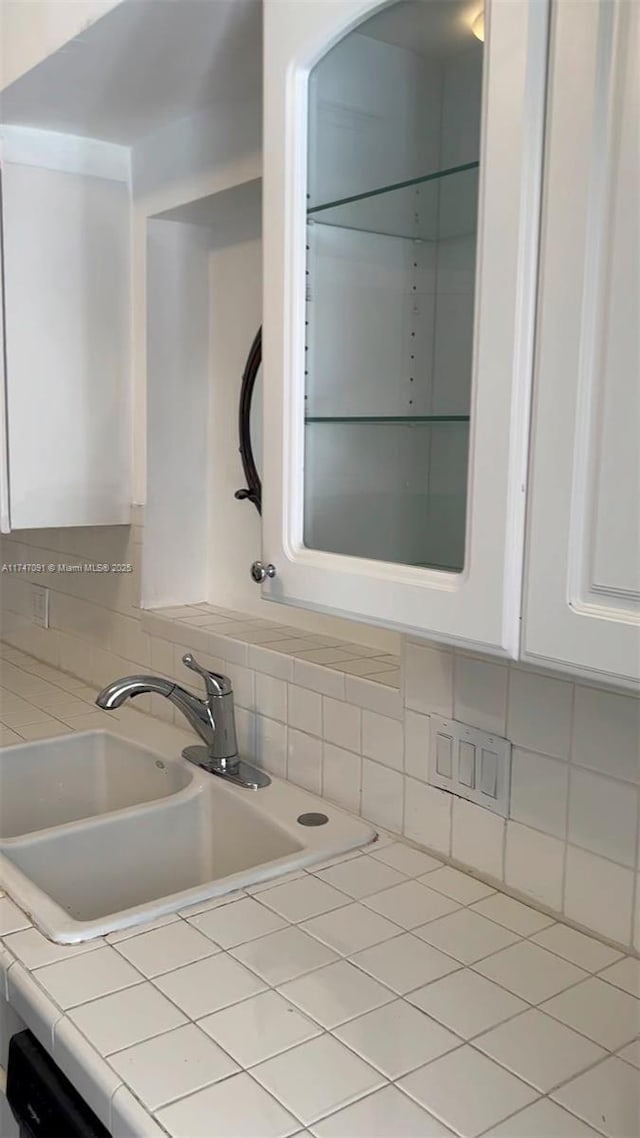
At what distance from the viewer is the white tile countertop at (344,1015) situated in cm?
83

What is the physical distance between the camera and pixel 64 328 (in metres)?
1.87

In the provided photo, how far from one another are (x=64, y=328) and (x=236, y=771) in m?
0.94

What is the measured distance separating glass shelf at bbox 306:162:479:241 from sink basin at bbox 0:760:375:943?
2.70ft

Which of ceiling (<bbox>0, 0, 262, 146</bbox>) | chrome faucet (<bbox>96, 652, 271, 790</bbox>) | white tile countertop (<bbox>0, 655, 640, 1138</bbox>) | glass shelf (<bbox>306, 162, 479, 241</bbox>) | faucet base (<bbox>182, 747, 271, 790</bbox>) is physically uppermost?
ceiling (<bbox>0, 0, 262, 146</bbox>)

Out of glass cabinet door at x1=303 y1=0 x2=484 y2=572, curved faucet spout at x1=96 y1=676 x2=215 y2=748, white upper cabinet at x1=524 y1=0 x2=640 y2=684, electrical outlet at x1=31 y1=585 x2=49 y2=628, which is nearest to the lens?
white upper cabinet at x1=524 y1=0 x2=640 y2=684

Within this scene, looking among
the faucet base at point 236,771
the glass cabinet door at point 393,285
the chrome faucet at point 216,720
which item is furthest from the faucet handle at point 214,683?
the glass cabinet door at point 393,285

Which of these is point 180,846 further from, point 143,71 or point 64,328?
point 143,71

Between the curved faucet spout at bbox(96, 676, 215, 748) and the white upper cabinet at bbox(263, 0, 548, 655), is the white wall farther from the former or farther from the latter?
the curved faucet spout at bbox(96, 676, 215, 748)

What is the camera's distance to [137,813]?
→ 1479 millimetres

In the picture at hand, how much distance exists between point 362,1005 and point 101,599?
53.3 inches

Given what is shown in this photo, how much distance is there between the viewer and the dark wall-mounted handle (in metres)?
1.84

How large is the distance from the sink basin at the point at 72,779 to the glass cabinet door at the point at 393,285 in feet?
2.69

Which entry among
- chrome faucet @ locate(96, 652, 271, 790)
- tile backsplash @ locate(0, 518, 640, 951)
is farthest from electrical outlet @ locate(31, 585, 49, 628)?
chrome faucet @ locate(96, 652, 271, 790)

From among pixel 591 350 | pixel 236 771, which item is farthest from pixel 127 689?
pixel 591 350
